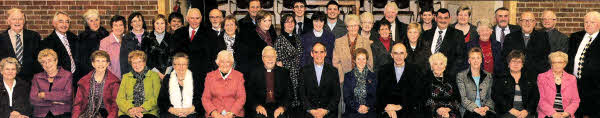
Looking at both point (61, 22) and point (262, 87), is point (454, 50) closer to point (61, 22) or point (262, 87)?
point (262, 87)

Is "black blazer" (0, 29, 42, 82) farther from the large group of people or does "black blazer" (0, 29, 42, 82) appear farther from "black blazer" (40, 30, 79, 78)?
"black blazer" (40, 30, 79, 78)

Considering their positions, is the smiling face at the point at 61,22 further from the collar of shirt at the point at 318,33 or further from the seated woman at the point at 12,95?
the collar of shirt at the point at 318,33

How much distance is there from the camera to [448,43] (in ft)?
24.3

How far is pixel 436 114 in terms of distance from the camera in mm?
6762

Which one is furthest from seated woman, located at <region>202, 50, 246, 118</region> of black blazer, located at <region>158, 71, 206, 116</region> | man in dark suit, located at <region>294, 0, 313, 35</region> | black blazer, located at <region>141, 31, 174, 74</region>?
man in dark suit, located at <region>294, 0, 313, 35</region>

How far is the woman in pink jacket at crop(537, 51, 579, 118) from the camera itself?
22.4ft

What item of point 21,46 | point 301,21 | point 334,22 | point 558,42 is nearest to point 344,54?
point 334,22

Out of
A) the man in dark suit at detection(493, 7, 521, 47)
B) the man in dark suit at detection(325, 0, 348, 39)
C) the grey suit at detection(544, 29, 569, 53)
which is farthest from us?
the man in dark suit at detection(325, 0, 348, 39)

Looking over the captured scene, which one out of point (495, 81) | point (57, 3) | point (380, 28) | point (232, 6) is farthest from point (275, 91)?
point (232, 6)

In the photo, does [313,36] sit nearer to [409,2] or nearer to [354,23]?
[354,23]

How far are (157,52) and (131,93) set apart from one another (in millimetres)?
670

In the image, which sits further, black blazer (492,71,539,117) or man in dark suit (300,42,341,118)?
man in dark suit (300,42,341,118)

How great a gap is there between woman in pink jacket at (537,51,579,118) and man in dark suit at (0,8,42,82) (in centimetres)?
509

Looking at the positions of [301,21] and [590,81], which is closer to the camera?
[590,81]
